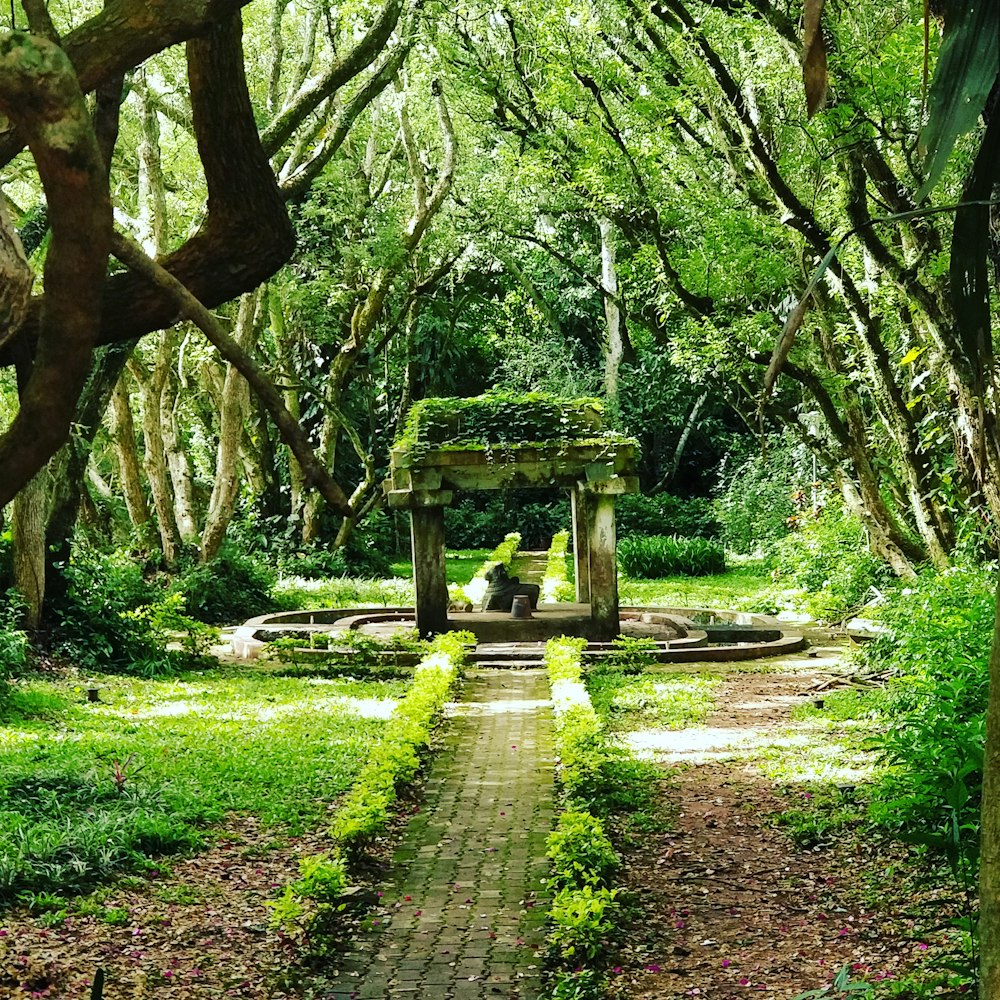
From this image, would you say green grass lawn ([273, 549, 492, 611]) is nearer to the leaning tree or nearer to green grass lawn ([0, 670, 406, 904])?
green grass lawn ([0, 670, 406, 904])

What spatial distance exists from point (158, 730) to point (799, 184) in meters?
8.61

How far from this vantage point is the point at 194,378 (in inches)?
1069

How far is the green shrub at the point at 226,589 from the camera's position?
19156mm

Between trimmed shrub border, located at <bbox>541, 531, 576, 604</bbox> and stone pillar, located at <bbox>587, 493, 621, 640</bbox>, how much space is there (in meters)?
2.81

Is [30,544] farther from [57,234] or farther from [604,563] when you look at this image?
[57,234]

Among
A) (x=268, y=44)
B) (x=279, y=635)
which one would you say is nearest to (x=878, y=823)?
(x=279, y=635)

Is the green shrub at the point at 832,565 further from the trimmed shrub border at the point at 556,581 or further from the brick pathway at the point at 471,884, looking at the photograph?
the brick pathway at the point at 471,884

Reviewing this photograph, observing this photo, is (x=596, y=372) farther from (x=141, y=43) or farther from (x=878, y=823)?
(x=141, y=43)

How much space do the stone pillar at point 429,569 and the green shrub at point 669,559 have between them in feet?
34.9

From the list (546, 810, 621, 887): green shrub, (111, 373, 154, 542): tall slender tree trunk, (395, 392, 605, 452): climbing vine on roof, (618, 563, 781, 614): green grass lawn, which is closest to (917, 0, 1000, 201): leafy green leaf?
(546, 810, 621, 887): green shrub

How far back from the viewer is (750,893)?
673 cm

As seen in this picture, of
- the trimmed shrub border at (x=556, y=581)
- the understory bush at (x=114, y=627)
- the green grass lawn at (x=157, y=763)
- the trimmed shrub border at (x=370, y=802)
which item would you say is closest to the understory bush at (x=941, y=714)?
the trimmed shrub border at (x=370, y=802)

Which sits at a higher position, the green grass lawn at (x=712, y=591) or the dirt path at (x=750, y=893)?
the green grass lawn at (x=712, y=591)

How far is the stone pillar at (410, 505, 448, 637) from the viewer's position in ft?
51.5
